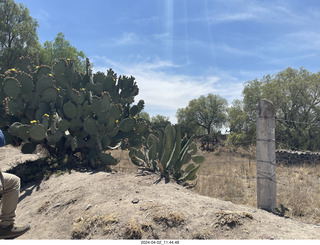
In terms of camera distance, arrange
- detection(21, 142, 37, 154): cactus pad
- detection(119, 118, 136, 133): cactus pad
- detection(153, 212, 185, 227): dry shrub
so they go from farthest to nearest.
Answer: detection(119, 118, 136, 133): cactus pad, detection(21, 142, 37, 154): cactus pad, detection(153, 212, 185, 227): dry shrub

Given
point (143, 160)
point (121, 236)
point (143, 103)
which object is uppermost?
point (143, 103)

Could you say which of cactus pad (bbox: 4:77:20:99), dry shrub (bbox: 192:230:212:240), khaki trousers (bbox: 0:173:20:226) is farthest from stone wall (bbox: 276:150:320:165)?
khaki trousers (bbox: 0:173:20:226)

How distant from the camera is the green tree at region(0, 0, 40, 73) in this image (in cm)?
2441

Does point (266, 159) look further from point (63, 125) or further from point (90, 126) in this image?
point (63, 125)

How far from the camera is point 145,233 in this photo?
3168 mm

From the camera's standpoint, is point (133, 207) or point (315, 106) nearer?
point (133, 207)

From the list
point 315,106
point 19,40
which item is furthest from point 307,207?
point 19,40

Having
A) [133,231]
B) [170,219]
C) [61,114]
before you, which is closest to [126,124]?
[61,114]

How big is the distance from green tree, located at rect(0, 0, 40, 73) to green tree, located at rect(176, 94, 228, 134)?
2458cm

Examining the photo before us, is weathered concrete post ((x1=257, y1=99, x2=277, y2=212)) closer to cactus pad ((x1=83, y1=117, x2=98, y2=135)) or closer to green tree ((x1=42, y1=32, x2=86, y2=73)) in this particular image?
cactus pad ((x1=83, y1=117, x2=98, y2=135))

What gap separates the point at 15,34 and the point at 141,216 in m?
27.9

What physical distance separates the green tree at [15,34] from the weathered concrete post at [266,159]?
2474 centimetres

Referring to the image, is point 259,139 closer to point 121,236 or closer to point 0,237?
point 121,236

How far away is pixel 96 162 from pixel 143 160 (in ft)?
6.70
